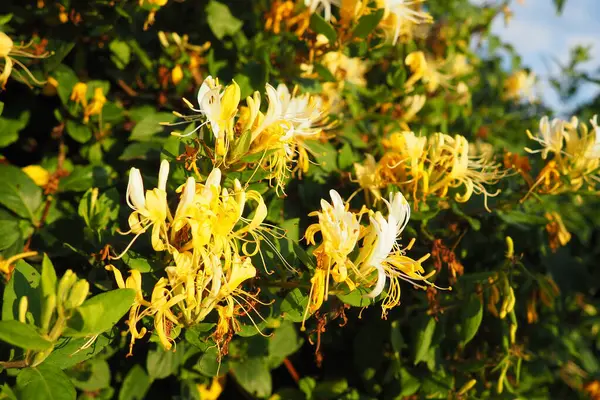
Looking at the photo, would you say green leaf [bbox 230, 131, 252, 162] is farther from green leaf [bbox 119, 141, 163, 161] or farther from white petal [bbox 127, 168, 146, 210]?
green leaf [bbox 119, 141, 163, 161]

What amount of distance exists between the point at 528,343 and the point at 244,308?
47.7 inches

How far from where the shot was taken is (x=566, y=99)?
11.8ft

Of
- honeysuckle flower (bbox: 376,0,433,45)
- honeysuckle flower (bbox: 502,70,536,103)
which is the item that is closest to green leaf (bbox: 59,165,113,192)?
honeysuckle flower (bbox: 376,0,433,45)

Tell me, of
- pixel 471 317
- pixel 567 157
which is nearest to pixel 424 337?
pixel 471 317

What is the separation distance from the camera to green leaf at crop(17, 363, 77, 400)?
0.77 meters

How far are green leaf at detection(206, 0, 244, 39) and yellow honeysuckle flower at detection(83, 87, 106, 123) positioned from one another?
1.15ft

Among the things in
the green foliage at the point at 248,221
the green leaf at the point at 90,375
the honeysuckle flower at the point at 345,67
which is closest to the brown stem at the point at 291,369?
the green foliage at the point at 248,221

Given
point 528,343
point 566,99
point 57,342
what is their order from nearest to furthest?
point 57,342 → point 528,343 → point 566,99

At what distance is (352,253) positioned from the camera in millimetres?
939

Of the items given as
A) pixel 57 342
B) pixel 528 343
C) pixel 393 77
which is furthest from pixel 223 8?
pixel 528 343

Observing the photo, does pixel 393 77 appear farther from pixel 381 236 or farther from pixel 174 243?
pixel 174 243

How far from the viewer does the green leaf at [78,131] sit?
54.6 inches

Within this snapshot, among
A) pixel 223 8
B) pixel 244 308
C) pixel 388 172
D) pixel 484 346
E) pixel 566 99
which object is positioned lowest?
pixel 566 99

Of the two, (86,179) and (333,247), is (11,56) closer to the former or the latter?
(86,179)
